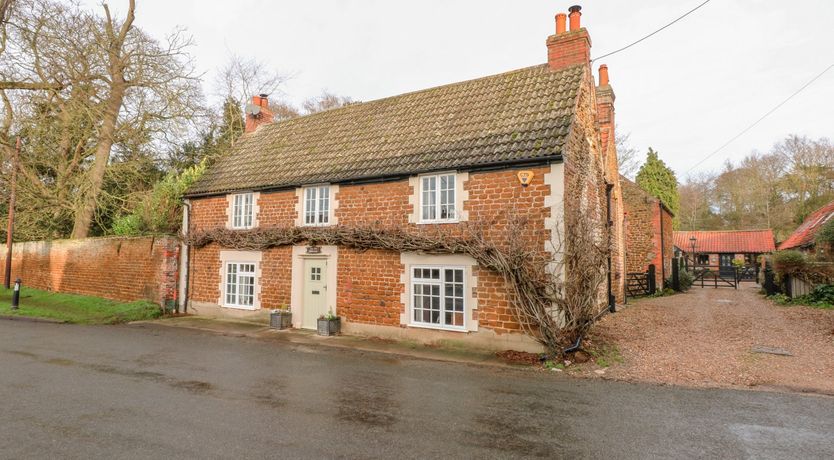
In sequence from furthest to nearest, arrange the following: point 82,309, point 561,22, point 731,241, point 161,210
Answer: point 731,241 → point 161,210 → point 82,309 → point 561,22

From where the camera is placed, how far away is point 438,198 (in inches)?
444

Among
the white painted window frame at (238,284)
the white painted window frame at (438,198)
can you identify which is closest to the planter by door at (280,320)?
the white painted window frame at (238,284)

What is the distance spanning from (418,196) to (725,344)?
8.56m

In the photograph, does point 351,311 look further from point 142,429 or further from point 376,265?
point 142,429

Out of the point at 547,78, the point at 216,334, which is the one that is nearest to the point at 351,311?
the point at 216,334

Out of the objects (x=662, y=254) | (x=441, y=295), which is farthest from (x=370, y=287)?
(x=662, y=254)

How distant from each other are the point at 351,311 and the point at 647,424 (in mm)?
8251

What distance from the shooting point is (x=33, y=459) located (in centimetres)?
449

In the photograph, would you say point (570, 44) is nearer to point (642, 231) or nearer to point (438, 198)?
point (438, 198)

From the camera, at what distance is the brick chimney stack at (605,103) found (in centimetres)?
1747

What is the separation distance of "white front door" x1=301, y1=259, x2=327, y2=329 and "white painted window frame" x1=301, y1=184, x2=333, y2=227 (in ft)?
3.94

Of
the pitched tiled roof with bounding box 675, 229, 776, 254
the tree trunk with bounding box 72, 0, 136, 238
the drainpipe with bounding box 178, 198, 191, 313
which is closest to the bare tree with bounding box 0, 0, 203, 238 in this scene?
the tree trunk with bounding box 72, 0, 136, 238

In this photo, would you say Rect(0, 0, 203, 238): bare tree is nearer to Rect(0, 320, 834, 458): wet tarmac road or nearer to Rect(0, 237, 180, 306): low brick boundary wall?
Rect(0, 237, 180, 306): low brick boundary wall

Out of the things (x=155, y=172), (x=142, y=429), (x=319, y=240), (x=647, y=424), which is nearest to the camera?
(x=142, y=429)
